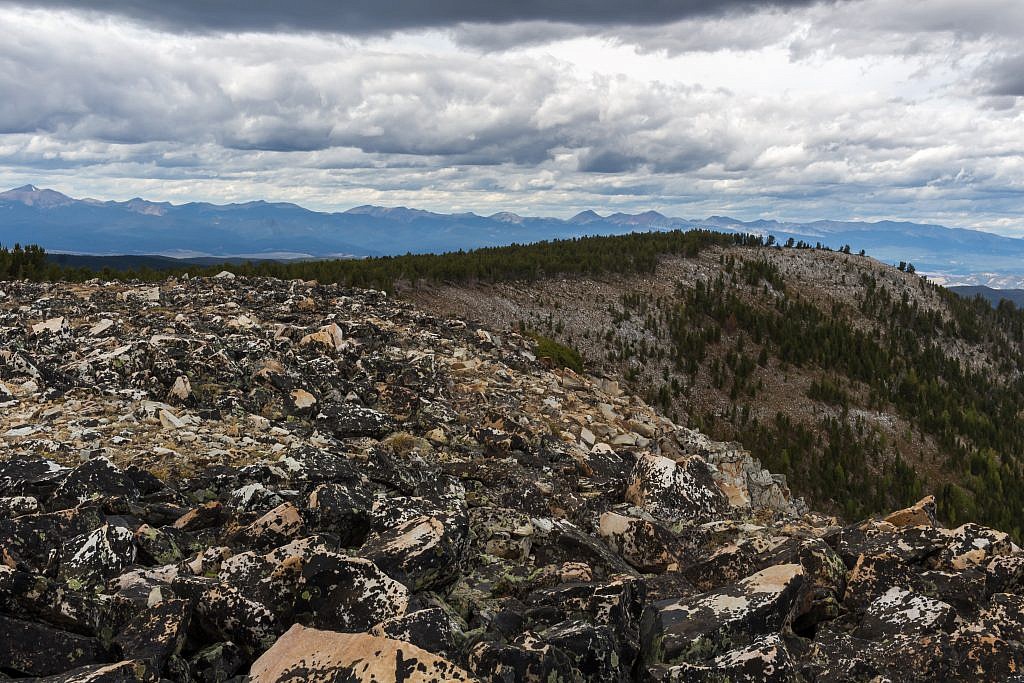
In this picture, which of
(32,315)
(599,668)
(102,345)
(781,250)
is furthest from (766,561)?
(781,250)

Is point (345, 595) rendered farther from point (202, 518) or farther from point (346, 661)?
point (202, 518)

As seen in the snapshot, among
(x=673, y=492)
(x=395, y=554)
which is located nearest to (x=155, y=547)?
(x=395, y=554)

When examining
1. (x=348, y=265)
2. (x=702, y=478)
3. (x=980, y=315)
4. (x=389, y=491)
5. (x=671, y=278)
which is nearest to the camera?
(x=389, y=491)

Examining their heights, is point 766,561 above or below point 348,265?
below

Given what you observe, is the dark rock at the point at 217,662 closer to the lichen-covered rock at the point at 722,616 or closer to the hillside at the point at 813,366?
the lichen-covered rock at the point at 722,616

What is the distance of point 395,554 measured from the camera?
6.12 metres

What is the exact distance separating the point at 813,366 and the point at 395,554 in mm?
67458

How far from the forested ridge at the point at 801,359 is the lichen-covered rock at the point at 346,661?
24.7m

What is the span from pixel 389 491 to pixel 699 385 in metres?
53.9

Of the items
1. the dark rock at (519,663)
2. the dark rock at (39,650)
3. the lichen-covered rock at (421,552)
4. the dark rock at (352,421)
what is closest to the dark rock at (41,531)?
the dark rock at (39,650)

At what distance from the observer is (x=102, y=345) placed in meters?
13.7

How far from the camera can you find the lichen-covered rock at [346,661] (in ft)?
13.9

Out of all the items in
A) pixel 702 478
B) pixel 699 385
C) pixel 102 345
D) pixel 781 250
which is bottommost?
pixel 699 385

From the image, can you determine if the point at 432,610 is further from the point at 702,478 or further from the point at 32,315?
Result: the point at 32,315
